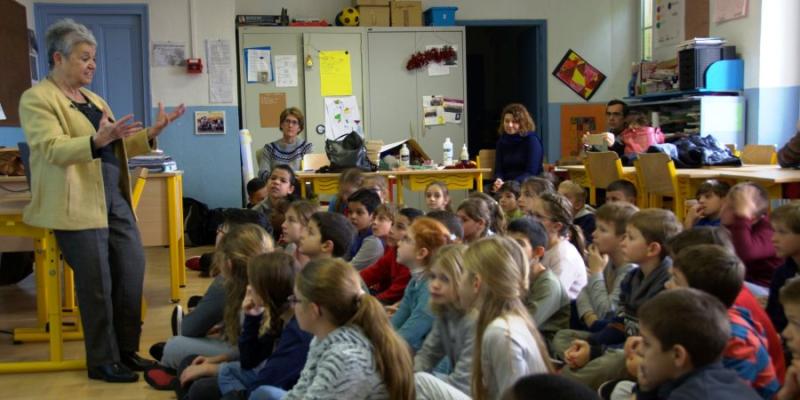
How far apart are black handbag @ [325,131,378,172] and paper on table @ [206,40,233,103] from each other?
2.17m

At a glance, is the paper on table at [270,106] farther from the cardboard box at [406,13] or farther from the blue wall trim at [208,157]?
the cardboard box at [406,13]

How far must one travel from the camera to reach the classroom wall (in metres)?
7.78

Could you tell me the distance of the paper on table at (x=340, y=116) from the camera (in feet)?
28.1

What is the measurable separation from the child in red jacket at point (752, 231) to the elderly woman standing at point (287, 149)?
11.4 feet

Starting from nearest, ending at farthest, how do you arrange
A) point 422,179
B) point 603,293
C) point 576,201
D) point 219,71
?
point 603,293 → point 576,201 → point 422,179 → point 219,71

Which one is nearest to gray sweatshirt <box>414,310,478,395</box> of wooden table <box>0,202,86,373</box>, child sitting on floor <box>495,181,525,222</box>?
wooden table <box>0,202,86,373</box>

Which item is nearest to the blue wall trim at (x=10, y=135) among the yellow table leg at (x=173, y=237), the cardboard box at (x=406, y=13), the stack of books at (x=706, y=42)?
the yellow table leg at (x=173, y=237)

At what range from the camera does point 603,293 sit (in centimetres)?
285

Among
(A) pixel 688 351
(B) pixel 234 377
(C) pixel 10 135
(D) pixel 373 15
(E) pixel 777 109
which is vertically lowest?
(B) pixel 234 377

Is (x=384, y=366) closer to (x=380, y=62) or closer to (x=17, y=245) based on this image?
(x=17, y=245)

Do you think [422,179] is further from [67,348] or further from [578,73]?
[578,73]

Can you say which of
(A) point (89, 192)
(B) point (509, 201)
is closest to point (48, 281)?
(A) point (89, 192)

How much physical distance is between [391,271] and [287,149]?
111 inches

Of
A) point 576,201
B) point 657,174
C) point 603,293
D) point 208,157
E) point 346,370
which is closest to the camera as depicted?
point 346,370
